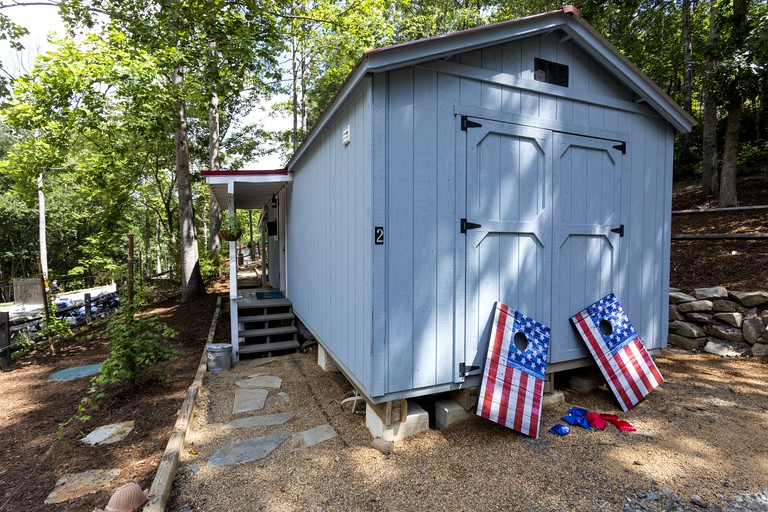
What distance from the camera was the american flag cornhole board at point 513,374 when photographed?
3061 mm

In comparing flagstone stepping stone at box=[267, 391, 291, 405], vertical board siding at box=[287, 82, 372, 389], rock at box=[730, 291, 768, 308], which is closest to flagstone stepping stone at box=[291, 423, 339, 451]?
vertical board siding at box=[287, 82, 372, 389]

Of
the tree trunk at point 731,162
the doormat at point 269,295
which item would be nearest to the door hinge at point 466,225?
the doormat at point 269,295

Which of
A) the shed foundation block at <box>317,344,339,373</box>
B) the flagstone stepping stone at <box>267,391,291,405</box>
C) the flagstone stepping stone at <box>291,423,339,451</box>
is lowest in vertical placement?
the flagstone stepping stone at <box>267,391,291,405</box>

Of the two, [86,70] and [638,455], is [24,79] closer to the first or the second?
[86,70]

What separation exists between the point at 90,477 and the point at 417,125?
11.8 ft

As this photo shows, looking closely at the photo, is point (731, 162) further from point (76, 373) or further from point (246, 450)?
point (76, 373)

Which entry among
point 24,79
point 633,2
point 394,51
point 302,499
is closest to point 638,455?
point 302,499

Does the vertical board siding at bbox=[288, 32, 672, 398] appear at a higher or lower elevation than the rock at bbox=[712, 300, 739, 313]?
higher

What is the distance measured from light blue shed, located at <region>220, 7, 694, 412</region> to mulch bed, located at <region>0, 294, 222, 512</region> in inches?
70.7

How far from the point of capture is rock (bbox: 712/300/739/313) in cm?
501

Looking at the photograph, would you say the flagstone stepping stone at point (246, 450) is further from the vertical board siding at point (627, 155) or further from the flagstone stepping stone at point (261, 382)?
the vertical board siding at point (627, 155)

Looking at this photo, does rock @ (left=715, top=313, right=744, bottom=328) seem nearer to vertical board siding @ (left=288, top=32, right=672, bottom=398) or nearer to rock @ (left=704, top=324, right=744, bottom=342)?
rock @ (left=704, top=324, right=744, bottom=342)

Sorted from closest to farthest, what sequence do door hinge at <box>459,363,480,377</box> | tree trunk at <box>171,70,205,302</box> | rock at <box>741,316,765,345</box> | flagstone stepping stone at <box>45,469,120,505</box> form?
flagstone stepping stone at <box>45,469,120,505</box> < door hinge at <box>459,363,480,377</box> < rock at <box>741,316,765,345</box> < tree trunk at <box>171,70,205,302</box>

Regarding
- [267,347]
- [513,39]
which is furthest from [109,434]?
[513,39]
